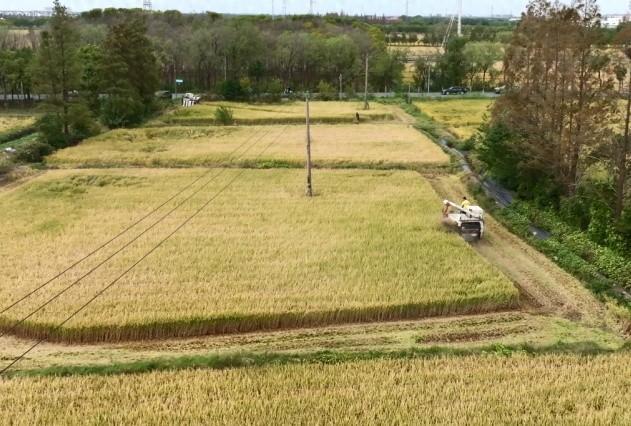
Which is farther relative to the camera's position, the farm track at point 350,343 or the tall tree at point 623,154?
the tall tree at point 623,154

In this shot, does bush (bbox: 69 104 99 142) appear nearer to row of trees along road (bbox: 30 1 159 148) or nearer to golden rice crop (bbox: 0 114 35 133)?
row of trees along road (bbox: 30 1 159 148)

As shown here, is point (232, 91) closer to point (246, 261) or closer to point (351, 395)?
point (246, 261)

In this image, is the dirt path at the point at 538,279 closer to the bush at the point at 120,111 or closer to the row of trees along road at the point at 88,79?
the row of trees along road at the point at 88,79

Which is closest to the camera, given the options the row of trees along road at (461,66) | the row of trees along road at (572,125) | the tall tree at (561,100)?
the row of trees along road at (572,125)

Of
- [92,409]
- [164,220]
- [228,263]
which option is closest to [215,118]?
[164,220]

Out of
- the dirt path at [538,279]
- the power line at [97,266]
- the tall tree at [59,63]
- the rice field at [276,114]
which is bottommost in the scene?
the dirt path at [538,279]

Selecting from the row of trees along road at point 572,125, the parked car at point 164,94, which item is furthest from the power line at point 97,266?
the parked car at point 164,94

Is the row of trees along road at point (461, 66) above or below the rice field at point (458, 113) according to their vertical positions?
above
